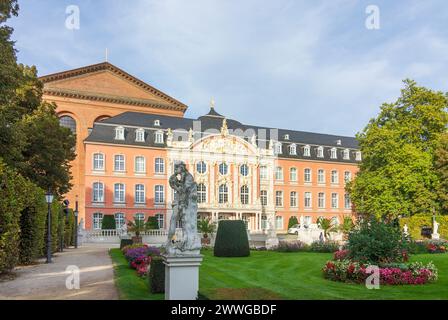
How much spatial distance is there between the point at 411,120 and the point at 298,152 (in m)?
19.6

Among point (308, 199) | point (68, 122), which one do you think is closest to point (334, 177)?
point (308, 199)

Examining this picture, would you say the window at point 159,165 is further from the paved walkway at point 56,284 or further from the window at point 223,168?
the paved walkway at point 56,284

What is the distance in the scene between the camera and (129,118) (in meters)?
48.3

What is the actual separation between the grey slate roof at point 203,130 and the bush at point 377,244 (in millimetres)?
35575

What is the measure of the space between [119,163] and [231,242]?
26.5 metres

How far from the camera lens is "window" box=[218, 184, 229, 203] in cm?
4942

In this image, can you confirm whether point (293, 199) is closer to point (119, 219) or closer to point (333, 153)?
point (333, 153)

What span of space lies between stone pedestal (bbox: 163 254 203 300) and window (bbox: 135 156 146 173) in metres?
38.8

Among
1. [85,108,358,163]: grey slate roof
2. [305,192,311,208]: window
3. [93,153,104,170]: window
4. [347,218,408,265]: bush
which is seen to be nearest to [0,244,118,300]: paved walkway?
[347,218,408,265]: bush

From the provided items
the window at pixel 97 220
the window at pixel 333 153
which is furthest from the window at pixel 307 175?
the window at pixel 97 220

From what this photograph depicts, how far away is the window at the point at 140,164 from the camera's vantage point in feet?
154

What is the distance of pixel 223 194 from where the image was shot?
163ft
